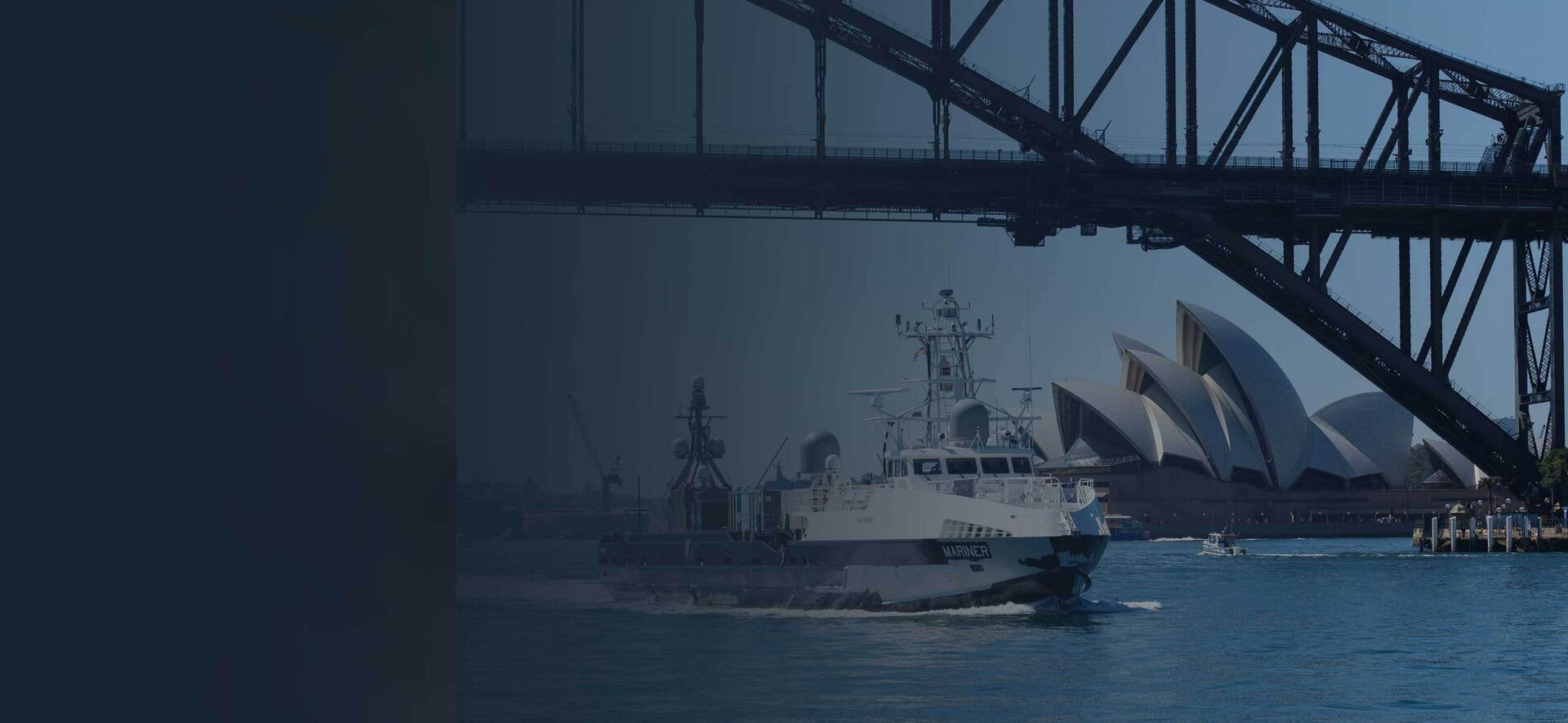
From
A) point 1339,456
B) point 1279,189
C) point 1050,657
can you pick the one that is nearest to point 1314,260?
point 1279,189

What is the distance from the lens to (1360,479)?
130m

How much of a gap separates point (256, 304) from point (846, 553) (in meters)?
37.2

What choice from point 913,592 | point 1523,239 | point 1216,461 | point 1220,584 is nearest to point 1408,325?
point 1523,239

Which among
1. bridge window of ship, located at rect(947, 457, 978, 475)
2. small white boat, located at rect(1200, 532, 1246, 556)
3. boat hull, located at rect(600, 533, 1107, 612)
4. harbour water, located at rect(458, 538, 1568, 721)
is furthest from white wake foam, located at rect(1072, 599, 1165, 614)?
small white boat, located at rect(1200, 532, 1246, 556)

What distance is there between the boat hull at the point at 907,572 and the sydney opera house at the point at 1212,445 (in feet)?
248

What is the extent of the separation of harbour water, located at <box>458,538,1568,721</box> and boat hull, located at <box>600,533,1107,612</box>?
17.9 inches

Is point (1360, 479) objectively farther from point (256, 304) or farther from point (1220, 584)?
point (256, 304)

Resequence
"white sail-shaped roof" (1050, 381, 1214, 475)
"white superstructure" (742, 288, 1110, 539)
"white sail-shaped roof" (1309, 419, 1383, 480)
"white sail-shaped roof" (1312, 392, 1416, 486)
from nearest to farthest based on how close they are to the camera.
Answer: "white superstructure" (742, 288, 1110, 539), "white sail-shaped roof" (1050, 381, 1214, 475), "white sail-shaped roof" (1309, 419, 1383, 480), "white sail-shaped roof" (1312, 392, 1416, 486)

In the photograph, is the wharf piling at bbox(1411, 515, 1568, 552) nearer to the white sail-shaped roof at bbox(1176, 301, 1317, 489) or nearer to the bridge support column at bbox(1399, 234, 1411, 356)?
the bridge support column at bbox(1399, 234, 1411, 356)

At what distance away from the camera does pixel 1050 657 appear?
30.2 metres

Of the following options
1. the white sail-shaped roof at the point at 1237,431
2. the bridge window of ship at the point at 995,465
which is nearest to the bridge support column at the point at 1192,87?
the bridge window of ship at the point at 995,465

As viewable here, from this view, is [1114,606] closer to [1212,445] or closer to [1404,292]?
[1404,292]

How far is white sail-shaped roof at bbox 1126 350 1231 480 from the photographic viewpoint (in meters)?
116

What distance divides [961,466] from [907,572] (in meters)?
3.26
